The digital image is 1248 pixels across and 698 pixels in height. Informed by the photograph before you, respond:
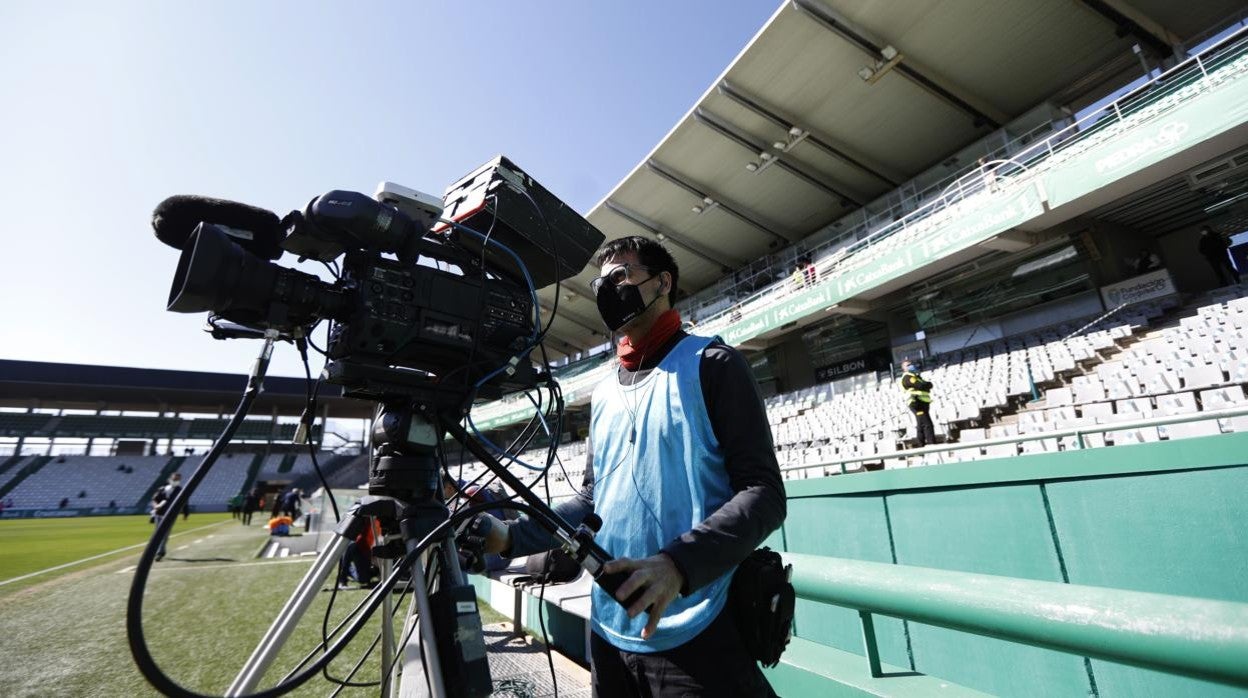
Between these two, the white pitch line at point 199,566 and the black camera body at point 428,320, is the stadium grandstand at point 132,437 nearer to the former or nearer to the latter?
the white pitch line at point 199,566

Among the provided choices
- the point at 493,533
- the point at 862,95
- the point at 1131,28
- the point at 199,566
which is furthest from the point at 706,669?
the point at 1131,28

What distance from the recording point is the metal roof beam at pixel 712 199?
47.2 feet

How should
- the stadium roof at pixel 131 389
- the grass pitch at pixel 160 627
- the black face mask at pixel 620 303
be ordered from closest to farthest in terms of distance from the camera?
the black face mask at pixel 620 303
the grass pitch at pixel 160 627
the stadium roof at pixel 131 389

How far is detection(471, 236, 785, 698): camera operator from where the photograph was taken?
900mm

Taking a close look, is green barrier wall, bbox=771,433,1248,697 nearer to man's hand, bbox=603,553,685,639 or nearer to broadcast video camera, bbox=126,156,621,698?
man's hand, bbox=603,553,685,639

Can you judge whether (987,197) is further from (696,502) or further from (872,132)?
(696,502)

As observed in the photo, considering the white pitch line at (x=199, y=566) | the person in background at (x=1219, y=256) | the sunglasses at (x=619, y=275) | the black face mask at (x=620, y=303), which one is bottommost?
the white pitch line at (x=199, y=566)

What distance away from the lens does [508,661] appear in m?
3.05

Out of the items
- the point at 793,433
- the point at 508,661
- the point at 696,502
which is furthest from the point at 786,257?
the point at 696,502

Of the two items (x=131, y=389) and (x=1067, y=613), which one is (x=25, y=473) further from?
(x=1067, y=613)

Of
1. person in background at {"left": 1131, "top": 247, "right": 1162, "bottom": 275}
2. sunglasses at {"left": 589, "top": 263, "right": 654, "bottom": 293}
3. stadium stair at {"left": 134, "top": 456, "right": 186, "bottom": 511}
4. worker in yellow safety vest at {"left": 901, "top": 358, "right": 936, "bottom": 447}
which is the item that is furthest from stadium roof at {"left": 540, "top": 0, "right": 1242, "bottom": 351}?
stadium stair at {"left": 134, "top": 456, "right": 186, "bottom": 511}

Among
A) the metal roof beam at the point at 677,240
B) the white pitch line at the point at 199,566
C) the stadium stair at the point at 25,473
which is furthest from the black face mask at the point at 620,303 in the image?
the stadium stair at the point at 25,473

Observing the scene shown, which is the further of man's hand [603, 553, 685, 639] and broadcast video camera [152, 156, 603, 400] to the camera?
broadcast video camera [152, 156, 603, 400]

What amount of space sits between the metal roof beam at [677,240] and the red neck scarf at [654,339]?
1510 cm
